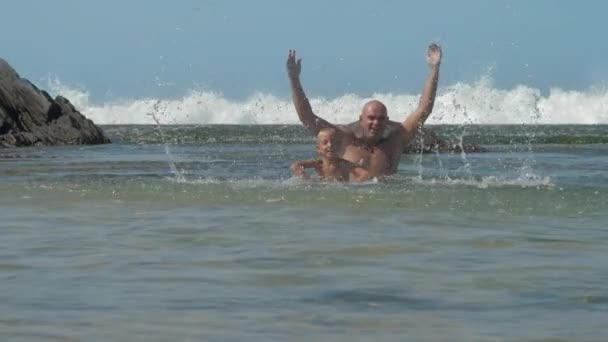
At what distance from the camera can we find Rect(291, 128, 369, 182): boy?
491 inches

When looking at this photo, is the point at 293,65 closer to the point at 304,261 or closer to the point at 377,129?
the point at 377,129

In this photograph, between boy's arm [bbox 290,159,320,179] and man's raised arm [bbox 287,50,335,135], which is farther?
boy's arm [bbox 290,159,320,179]

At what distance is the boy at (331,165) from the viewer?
491 inches

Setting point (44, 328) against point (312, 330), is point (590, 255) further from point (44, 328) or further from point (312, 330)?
point (44, 328)

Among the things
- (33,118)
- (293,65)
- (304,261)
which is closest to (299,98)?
(293,65)

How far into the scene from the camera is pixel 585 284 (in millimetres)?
6297

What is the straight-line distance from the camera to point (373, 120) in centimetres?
1241

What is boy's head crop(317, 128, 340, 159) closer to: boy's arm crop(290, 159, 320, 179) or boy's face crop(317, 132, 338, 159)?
boy's face crop(317, 132, 338, 159)

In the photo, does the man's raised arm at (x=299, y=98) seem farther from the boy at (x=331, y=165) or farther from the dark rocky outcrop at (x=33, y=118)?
the dark rocky outcrop at (x=33, y=118)

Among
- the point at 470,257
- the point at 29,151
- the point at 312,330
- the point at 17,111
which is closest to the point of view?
the point at 312,330

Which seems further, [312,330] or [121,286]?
[121,286]

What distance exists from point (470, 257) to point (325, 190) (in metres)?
4.42

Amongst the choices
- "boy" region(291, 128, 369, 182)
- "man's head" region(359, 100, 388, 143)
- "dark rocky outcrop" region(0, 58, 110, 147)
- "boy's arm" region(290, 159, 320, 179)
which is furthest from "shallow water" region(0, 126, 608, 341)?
"dark rocky outcrop" region(0, 58, 110, 147)

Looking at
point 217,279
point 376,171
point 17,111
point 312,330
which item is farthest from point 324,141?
point 17,111
